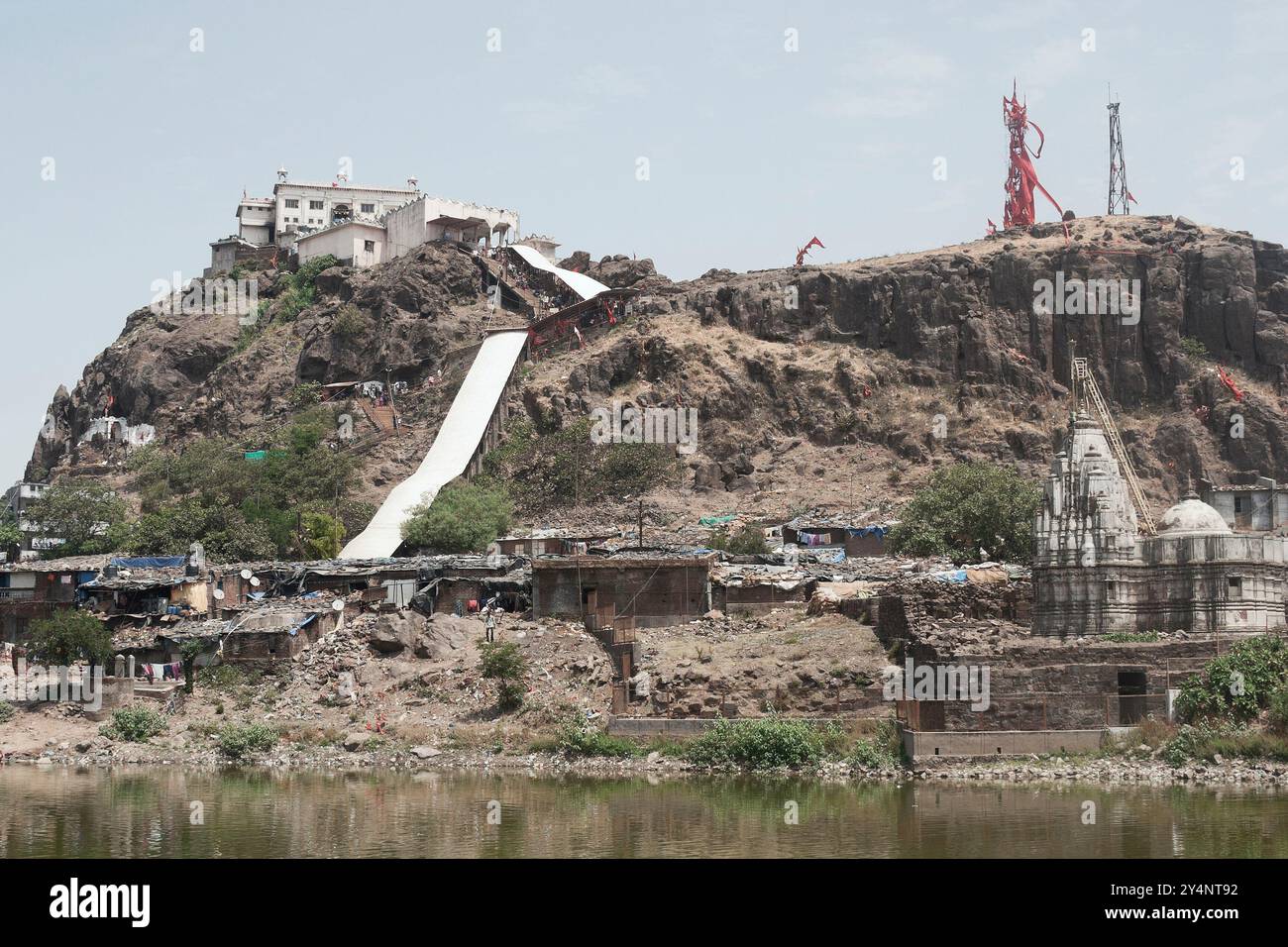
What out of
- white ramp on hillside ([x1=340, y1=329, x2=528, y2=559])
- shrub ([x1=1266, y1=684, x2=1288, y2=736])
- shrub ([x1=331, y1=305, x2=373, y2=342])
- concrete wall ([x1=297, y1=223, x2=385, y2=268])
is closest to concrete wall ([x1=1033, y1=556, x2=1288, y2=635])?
shrub ([x1=1266, y1=684, x2=1288, y2=736])

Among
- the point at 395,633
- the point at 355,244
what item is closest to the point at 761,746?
the point at 395,633

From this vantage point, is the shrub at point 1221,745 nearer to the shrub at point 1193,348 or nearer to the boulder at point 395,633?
the boulder at point 395,633

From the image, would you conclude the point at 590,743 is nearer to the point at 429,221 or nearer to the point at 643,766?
the point at 643,766

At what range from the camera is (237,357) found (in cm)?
7931

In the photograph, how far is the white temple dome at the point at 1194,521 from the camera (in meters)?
35.2

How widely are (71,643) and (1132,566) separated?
978 inches

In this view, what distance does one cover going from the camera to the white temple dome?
35.2 m

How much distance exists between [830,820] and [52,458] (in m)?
67.6

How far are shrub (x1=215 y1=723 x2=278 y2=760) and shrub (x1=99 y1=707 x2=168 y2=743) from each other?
225 cm

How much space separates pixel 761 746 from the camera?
1215 inches

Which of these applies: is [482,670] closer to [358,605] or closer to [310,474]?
[358,605]

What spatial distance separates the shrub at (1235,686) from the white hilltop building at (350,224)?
57045 mm

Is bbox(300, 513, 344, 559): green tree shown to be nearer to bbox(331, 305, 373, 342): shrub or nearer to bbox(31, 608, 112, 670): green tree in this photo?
bbox(31, 608, 112, 670): green tree
